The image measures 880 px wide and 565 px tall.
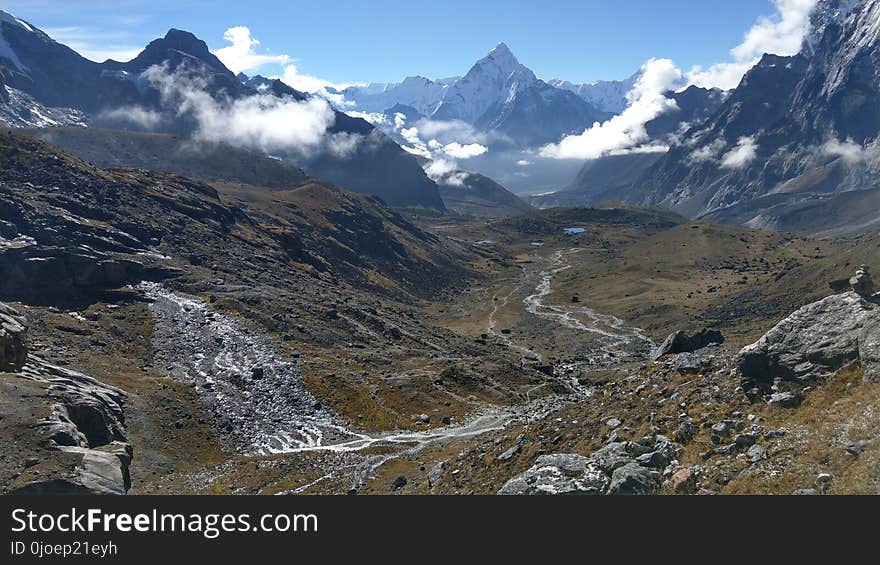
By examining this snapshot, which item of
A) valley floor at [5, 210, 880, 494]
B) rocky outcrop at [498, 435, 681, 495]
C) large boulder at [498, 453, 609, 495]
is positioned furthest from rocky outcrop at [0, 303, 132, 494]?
rocky outcrop at [498, 435, 681, 495]

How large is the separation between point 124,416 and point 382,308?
3633 inches

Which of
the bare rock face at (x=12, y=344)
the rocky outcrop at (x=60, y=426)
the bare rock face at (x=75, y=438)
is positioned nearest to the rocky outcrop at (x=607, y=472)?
the bare rock face at (x=75, y=438)

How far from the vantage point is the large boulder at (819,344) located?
88.8 ft

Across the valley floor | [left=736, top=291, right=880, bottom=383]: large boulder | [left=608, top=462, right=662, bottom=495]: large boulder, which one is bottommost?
the valley floor

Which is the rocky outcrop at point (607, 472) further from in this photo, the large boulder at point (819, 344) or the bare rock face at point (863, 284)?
the bare rock face at point (863, 284)

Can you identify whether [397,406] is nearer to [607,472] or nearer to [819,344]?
[607,472]

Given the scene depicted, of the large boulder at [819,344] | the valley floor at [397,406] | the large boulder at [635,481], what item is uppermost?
the large boulder at [819,344]

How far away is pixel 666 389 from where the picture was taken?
3881 cm

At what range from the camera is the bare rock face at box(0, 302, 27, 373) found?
195 feet

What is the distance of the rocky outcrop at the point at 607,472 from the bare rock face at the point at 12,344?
55551 millimetres

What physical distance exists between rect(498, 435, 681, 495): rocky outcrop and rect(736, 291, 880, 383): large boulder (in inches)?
282

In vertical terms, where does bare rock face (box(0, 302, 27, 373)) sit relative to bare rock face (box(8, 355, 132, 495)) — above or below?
above

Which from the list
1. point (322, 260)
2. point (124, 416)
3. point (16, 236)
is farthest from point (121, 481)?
point (322, 260)

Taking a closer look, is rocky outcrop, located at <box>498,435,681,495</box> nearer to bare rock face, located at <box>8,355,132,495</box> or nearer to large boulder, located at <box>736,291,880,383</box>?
large boulder, located at <box>736,291,880,383</box>
